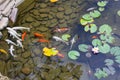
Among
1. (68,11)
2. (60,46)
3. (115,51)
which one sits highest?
(68,11)

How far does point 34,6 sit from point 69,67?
57.7 inches

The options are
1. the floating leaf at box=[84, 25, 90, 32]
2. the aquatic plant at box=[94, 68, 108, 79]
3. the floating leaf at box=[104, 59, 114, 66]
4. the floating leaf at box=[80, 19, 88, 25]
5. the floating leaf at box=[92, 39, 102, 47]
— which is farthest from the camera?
the floating leaf at box=[80, 19, 88, 25]

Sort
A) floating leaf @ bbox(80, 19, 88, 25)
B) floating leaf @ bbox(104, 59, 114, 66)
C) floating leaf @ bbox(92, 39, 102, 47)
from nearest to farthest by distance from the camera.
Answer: floating leaf @ bbox(104, 59, 114, 66), floating leaf @ bbox(92, 39, 102, 47), floating leaf @ bbox(80, 19, 88, 25)

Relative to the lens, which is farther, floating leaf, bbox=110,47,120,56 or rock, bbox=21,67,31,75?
floating leaf, bbox=110,47,120,56

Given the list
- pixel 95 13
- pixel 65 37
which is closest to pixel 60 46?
pixel 65 37

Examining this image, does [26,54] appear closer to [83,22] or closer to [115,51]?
[83,22]

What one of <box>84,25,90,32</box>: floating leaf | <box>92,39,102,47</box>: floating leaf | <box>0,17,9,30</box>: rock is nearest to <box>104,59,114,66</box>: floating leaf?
<box>92,39,102,47</box>: floating leaf

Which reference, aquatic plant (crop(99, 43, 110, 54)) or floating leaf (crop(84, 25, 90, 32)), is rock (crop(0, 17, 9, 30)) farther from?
aquatic plant (crop(99, 43, 110, 54))

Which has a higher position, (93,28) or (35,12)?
(35,12)

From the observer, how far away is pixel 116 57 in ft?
12.6

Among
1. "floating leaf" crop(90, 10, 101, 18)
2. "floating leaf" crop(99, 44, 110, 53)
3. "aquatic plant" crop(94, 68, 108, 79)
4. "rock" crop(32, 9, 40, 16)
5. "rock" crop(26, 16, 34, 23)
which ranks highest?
"rock" crop(32, 9, 40, 16)

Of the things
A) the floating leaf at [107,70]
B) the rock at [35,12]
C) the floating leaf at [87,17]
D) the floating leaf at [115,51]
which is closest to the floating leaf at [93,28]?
the floating leaf at [87,17]

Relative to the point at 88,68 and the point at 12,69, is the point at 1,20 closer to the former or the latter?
the point at 12,69

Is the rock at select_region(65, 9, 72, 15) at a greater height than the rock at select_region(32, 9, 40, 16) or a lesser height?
lesser
